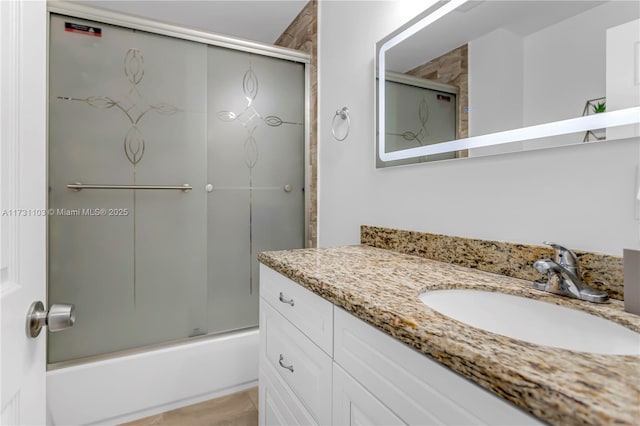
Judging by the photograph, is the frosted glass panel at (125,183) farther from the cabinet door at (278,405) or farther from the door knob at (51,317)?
the door knob at (51,317)

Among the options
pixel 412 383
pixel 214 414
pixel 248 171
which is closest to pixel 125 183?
pixel 248 171

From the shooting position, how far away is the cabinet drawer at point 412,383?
1.47 feet

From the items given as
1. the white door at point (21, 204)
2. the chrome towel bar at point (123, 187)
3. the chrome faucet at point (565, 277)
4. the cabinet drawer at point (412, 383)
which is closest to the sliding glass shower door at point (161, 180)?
the chrome towel bar at point (123, 187)

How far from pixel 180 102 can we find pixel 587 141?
181 cm

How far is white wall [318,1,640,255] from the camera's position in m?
0.77

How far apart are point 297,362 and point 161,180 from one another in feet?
4.24

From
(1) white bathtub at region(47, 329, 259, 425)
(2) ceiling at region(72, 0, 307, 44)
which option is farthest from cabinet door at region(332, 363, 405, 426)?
(2) ceiling at region(72, 0, 307, 44)

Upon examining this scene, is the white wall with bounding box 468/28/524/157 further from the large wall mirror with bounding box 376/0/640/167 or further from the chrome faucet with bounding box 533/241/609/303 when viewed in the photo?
the chrome faucet with bounding box 533/241/609/303

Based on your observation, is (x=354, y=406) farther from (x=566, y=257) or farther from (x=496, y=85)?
(x=496, y=85)

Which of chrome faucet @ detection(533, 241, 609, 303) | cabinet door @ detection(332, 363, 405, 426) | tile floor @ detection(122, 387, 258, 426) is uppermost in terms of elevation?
chrome faucet @ detection(533, 241, 609, 303)

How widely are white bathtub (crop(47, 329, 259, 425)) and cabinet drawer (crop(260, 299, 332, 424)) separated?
0.71 m

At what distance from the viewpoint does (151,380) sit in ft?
5.62

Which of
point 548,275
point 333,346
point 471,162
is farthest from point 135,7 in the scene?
point 548,275

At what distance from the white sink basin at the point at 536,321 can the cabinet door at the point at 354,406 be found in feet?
0.83
